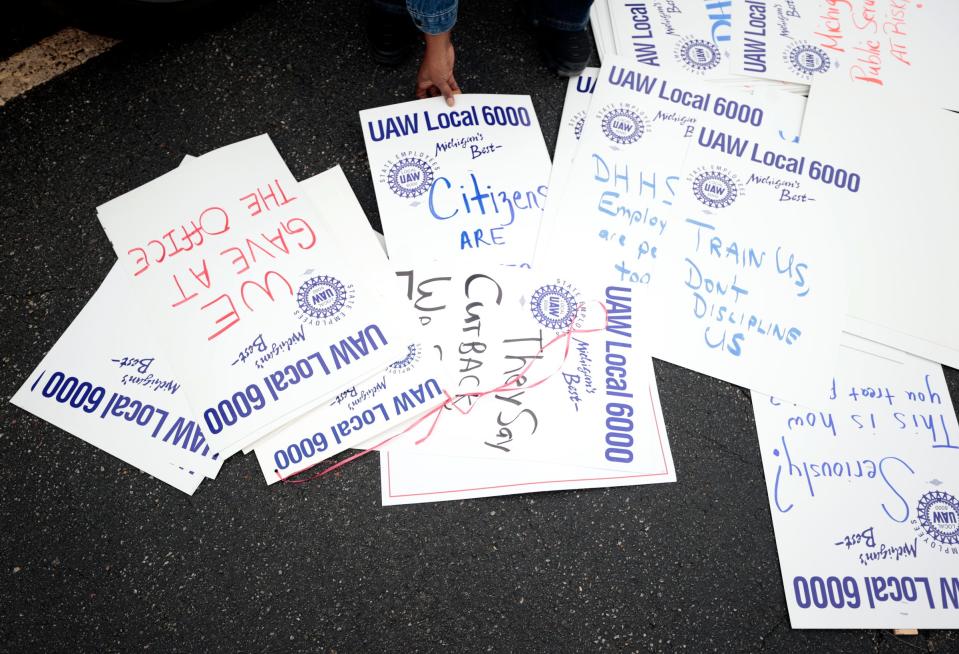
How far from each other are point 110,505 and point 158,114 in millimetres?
649

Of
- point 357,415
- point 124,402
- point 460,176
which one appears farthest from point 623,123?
point 124,402

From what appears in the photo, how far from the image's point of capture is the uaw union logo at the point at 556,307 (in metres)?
1.10

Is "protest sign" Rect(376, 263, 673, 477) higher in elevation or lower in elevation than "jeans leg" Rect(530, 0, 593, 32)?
lower

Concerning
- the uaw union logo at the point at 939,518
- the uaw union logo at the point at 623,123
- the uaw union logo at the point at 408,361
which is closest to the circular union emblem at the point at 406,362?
the uaw union logo at the point at 408,361

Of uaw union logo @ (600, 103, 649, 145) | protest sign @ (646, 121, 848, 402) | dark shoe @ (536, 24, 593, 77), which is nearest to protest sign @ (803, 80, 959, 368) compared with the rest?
protest sign @ (646, 121, 848, 402)

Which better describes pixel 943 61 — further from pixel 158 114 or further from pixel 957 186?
pixel 158 114

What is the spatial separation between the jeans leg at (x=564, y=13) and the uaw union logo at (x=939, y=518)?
97cm

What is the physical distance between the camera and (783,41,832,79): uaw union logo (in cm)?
124

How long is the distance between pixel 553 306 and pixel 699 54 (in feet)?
1.82

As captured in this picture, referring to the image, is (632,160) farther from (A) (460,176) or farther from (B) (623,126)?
(A) (460,176)

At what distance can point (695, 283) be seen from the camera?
1140 millimetres

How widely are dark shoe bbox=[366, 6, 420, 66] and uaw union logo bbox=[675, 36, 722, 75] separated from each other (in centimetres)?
48

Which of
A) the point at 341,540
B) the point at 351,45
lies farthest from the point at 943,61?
the point at 341,540

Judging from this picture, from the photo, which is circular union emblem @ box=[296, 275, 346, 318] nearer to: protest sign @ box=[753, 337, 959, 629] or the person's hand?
the person's hand
